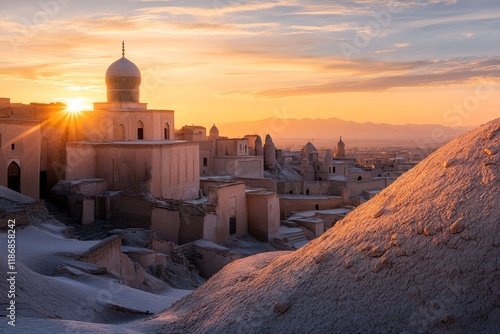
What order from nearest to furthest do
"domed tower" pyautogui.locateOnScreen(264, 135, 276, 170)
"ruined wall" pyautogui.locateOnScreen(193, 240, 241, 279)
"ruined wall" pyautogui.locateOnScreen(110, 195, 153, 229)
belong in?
1. "ruined wall" pyautogui.locateOnScreen(193, 240, 241, 279)
2. "ruined wall" pyautogui.locateOnScreen(110, 195, 153, 229)
3. "domed tower" pyautogui.locateOnScreen(264, 135, 276, 170)

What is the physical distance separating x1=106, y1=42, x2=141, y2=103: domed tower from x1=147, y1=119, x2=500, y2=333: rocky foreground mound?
1817 cm

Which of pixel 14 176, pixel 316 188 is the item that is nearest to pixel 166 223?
pixel 14 176

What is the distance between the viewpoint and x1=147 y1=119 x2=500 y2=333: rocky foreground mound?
20.4 ft

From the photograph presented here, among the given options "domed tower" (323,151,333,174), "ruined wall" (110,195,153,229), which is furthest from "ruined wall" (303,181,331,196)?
"ruined wall" (110,195,153,229)

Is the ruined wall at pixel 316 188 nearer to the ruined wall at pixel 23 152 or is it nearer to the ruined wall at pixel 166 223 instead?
the ruined wall at pixel 166 223

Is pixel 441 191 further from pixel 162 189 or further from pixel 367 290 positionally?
pixel 162 189

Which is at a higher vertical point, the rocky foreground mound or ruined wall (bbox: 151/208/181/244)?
the rocky foreground mound

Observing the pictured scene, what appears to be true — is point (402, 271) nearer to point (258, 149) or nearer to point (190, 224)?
point (190, 224)

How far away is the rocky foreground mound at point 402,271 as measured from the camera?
6.23 meters

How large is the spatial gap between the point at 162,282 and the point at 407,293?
9321 millimetres

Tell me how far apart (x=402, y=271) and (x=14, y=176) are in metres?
16.0

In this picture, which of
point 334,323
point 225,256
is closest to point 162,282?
point 225,256

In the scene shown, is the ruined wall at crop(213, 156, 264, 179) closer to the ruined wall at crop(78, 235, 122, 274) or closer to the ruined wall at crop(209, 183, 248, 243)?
the ruined wall at crop(209, 183, 248, 243)

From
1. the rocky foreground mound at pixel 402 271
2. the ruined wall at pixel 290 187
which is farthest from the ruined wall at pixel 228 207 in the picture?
the rocky foreground mound at pixel 402 271
